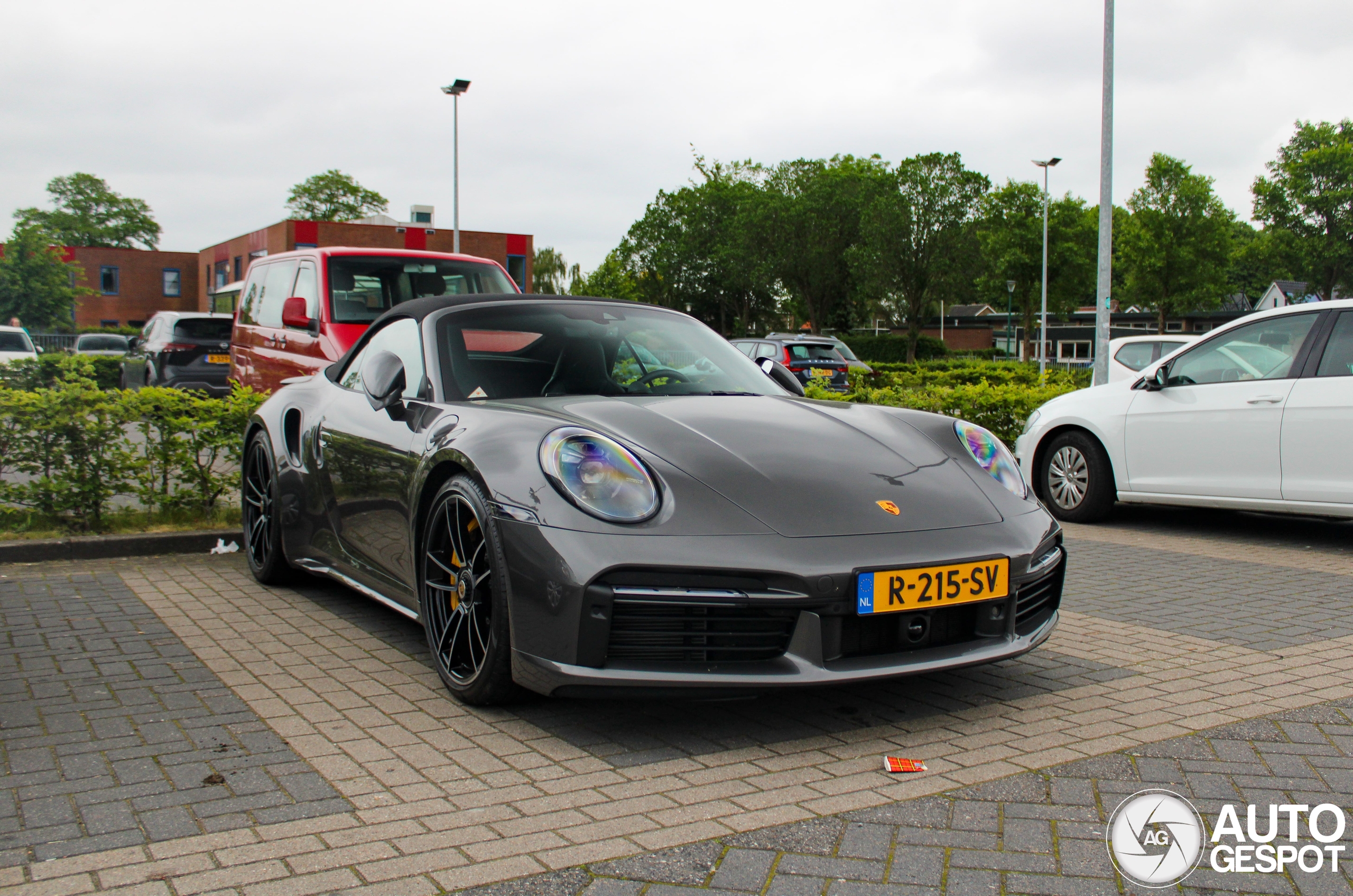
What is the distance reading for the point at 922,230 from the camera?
52438mm

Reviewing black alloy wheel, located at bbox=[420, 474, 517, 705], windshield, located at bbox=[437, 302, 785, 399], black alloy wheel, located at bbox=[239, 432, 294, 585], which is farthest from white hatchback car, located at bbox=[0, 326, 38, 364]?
black alloy wheel, located at bbox=[420, 474, 517, 705]

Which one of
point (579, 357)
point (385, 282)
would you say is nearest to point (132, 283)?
point (385, 282)

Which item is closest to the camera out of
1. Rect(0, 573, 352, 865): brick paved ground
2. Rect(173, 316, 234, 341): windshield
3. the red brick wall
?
Rect(0, 573, 352, 865): brick paved ground

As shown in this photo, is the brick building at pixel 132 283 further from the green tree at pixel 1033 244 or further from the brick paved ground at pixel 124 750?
the brick paved ground at pixel 124 750

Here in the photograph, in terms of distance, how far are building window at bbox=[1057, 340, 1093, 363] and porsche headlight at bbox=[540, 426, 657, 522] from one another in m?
95.4

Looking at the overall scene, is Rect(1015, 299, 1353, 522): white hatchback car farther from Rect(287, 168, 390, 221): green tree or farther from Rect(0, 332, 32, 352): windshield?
Rect(287, 168, 390, 221): green tree

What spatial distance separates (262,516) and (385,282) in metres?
4.02

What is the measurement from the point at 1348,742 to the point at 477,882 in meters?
2.59

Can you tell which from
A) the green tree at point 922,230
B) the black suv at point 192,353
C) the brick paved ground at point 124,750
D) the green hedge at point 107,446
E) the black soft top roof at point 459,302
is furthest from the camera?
the green tree at point 922,230

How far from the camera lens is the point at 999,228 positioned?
5281cm

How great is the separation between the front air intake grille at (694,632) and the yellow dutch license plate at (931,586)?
0.77ft

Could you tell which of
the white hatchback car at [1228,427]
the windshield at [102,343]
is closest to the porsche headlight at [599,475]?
the white hatchback car at [1228,427]

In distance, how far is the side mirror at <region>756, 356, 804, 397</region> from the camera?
16.4 ft

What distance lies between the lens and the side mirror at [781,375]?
5004 millimetres
